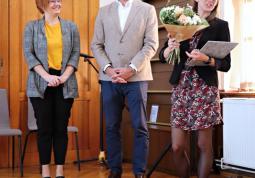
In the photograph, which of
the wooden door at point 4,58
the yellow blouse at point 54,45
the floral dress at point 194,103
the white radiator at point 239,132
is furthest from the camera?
the wooden door at point 4,58

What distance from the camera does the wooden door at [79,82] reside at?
400 cm

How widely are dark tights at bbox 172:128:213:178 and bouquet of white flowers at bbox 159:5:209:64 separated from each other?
57 cm

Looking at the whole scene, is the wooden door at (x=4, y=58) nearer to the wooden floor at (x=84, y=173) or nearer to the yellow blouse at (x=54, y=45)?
the wooden floor at (x=84, y=173)

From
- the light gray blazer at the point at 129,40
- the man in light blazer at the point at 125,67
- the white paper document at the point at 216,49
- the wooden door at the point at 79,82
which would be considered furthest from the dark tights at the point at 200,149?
the wooden door at the point at 79,82

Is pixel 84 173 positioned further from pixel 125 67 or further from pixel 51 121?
pixel 125 67

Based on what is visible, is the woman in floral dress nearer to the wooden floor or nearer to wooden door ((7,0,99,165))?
the wooden floor

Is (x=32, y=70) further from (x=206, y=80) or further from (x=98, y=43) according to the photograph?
(x=206, y=80)

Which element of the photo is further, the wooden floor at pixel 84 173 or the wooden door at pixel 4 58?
the wooden door at pixel 4 58

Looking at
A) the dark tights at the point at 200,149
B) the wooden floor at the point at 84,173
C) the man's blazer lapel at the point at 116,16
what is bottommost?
the wooden floor at the point at 84,173

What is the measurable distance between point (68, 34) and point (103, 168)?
1.60m

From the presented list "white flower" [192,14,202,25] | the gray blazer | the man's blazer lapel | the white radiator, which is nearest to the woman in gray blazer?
the gray blazer

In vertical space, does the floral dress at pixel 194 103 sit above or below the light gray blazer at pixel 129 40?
below

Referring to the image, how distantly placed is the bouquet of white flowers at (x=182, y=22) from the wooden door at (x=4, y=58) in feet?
7.37

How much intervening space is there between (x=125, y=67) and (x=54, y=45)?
54 cm
